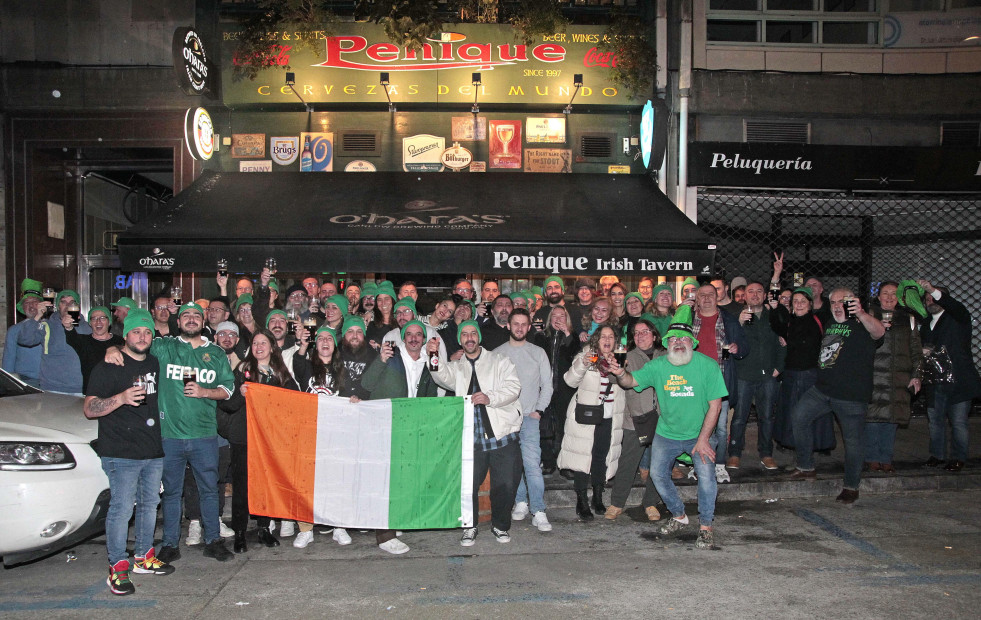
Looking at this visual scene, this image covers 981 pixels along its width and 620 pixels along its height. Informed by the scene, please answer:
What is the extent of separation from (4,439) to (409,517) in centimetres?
314

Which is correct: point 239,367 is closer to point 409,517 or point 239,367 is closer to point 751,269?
point 409,517

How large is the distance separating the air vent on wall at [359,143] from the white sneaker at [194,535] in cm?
715

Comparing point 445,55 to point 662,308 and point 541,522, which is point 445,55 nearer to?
point 662,308

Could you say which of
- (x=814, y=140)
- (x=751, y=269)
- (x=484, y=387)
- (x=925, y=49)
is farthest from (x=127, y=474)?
(x=925, y=49)

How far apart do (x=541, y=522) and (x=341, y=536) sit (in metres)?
1.84

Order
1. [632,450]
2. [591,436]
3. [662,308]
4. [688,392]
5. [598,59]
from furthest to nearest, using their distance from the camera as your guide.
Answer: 1. [598,59]
2. [662,308]
3. [632,450]
4. [591,436]
5. [688,392]

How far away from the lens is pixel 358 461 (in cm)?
634

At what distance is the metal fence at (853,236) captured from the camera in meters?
12.4

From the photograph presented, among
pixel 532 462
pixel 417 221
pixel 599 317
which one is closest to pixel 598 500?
pixel 532 462

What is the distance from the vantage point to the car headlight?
5.33 metres

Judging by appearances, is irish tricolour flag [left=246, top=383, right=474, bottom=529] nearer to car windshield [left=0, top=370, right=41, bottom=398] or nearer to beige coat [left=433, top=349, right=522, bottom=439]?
beige coat [left=433, top=349, right=522, bottom=439]

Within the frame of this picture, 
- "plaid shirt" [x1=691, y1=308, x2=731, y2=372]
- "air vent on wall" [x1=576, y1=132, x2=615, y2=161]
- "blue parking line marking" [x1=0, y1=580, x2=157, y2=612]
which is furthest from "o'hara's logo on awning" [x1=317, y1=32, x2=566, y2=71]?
"blue parking line marking" [x1=0, y1=580, x2=157, y2=612]

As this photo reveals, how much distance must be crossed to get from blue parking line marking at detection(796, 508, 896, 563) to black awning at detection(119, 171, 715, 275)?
3733mm

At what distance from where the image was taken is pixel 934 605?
4.91 meters
